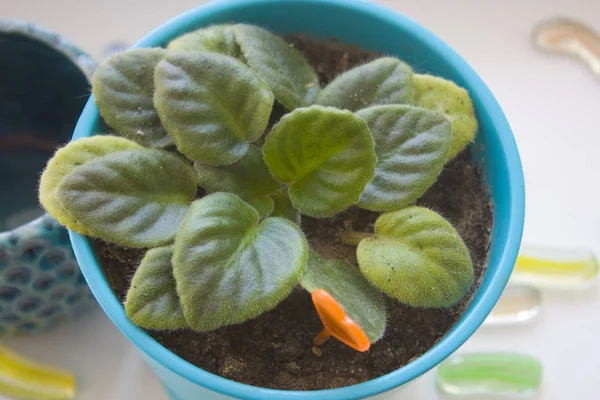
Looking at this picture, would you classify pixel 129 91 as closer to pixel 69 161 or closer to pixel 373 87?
pixel 69 161

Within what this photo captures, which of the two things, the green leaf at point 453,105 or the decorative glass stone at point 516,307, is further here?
the decorative glass stone at point 516,307

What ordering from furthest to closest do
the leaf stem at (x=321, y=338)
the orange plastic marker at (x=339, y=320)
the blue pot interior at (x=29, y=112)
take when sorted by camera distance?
the blue pot interior at (x=29, y=112) < the leaf stem at (x=321, y=338) < the orange plastic marker at (x=339, y=320)

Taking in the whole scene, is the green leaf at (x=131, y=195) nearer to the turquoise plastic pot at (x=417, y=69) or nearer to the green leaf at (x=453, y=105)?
the turquoise plastic pot at (x=417, y=69)

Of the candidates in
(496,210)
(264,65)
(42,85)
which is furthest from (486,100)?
(42,85)

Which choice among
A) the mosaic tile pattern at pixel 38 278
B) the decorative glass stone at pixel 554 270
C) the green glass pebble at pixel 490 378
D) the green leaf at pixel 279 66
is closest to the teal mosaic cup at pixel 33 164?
the mosaic tile pattern at pixel 38 278

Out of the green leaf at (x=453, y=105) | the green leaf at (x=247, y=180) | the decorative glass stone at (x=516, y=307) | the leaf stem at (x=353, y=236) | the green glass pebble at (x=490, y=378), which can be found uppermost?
the green leaf at (x=453, y=105)

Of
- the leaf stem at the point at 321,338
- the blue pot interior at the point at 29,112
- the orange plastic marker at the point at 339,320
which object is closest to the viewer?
the orange plastic marker at the point at 339,320

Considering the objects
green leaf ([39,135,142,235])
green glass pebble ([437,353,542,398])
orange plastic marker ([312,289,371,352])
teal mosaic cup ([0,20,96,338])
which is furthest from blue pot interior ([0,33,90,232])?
green glass pebble ([437,353,542,398])

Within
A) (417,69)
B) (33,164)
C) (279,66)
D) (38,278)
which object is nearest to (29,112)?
(33,164)

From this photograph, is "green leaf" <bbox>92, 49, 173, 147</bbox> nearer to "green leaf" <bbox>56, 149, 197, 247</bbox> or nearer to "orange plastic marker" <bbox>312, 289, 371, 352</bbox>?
"green leaf" <bbox>56, 149, 197, 247</bbox>
